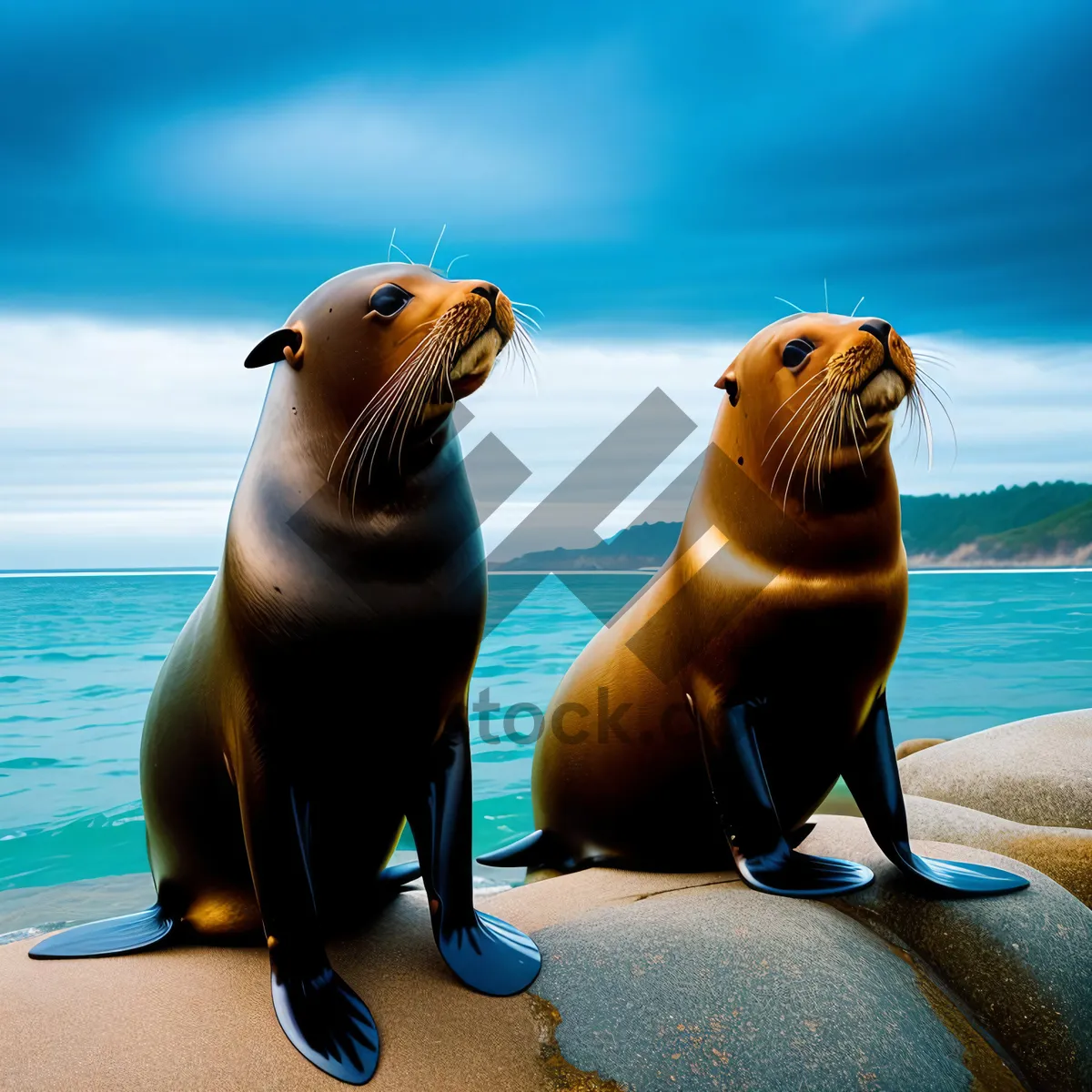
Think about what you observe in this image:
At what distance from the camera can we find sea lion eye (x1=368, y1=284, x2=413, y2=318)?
8.41 ft

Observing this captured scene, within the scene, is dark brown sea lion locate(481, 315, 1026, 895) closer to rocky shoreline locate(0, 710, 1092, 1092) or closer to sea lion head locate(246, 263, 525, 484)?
rocky shoreline locate(0, 710, 1092, 1092)

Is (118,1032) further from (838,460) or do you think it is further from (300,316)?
(838,460)

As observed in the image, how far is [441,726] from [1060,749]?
15.4 feet

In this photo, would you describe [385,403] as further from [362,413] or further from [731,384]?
[731,384]

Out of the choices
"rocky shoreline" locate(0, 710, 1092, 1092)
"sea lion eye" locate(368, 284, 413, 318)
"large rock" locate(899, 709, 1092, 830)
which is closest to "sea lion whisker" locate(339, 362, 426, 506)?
"sea lion eye" locate(368, 284, 413, 318)

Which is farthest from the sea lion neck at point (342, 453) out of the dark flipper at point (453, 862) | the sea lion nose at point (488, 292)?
the dark flipper at point (453, 862)

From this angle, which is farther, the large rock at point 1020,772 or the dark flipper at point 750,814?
the large rock at point 1020,772

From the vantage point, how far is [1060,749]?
6.16 m

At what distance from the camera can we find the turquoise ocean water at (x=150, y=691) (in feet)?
28.5

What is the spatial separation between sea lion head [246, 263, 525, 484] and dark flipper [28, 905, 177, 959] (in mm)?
1482

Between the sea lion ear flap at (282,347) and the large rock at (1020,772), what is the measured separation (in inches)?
181

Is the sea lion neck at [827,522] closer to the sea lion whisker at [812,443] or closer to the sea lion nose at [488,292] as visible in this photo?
the sea lion whisker at [812,443]

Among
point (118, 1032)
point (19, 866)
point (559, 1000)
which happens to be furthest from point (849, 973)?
point (19, 866)

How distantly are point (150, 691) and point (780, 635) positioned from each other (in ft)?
18.4
